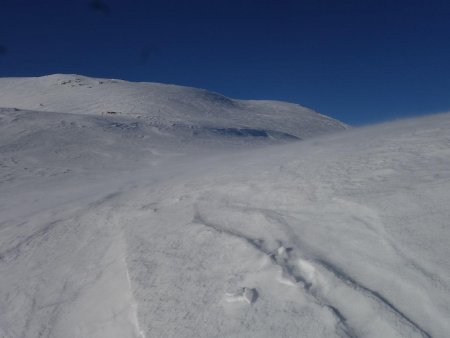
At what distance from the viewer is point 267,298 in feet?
8.79

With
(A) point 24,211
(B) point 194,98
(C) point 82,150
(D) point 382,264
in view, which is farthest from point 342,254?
(B) point 194,98

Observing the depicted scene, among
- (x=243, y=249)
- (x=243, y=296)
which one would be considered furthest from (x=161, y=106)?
(x=243, y=296)

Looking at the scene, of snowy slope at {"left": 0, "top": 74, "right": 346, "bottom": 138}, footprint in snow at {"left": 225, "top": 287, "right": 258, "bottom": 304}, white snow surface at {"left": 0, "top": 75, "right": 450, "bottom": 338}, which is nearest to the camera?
white snow surface at {"left": 0, "top": 75, "right": 450, "bottom": 338}

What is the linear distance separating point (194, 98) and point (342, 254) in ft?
59.8

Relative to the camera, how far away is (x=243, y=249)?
334cm

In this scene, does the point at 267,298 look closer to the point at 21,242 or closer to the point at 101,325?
the point at 101,325

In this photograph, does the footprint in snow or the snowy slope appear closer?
the footprint in snow

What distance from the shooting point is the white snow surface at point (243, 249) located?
254cm

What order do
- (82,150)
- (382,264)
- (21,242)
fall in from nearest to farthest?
(382,264), (21,242), (82,150)

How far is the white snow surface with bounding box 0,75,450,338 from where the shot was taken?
2.54 meters

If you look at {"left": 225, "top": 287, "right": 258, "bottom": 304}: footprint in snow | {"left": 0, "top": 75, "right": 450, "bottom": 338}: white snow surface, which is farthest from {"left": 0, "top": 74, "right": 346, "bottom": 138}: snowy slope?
{"left": 225, "top": 287, "right": 258, "bottom": 304}: footprint in snow

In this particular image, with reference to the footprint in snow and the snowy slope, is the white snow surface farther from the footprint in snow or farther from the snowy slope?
the snowy slope

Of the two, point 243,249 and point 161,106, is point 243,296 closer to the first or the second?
point 243,249

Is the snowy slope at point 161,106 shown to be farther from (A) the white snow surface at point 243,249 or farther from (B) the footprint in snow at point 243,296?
(B) the footprint in snow at point 243,296
